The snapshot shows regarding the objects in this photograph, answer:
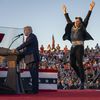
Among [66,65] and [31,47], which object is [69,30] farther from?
[66,65]

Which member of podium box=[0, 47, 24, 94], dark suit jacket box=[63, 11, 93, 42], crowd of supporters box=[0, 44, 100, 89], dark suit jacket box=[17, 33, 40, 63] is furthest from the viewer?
crowd of supporters box=[0, 44, 100, 89]

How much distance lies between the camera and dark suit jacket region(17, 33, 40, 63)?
900 cm

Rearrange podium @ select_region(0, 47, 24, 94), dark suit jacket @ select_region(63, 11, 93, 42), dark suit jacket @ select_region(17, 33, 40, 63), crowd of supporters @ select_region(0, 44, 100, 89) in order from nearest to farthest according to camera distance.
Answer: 1. podium @ select_region(0, 47, 24, 94)
2. dark suit jacket @ select_region(17, 33, 40, 63)
3. dark suit jacket @ select_region(63, 11, 93, 42)
4. crowd of supporters @ select_region(0, 44, 100, 89)

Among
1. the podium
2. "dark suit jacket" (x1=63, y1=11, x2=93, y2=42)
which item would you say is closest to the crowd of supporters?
"dark suit jacket" (x1=63, y1=11, x2=93, y2=42)

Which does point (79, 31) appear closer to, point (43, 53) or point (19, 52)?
point (19, 52)

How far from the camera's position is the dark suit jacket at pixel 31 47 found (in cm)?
900

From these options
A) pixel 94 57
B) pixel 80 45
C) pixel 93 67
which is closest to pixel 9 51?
pixel 80 45

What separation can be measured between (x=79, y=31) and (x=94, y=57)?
35.1 ft

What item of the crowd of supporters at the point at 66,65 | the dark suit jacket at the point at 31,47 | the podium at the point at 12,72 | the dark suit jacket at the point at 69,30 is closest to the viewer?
the podium at the point at 12,72

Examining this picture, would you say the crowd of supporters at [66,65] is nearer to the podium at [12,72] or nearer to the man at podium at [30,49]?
the man at podium at [30,49]

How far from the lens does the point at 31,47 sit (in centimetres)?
911

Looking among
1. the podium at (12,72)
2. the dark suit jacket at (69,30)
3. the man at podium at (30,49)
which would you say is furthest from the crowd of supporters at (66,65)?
the podium at (12,72)

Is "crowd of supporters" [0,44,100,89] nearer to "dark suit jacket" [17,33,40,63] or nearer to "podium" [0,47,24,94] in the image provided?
"dark suit jacket" [17,33,40,63]

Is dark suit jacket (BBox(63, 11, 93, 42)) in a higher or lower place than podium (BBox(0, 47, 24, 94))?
higher
